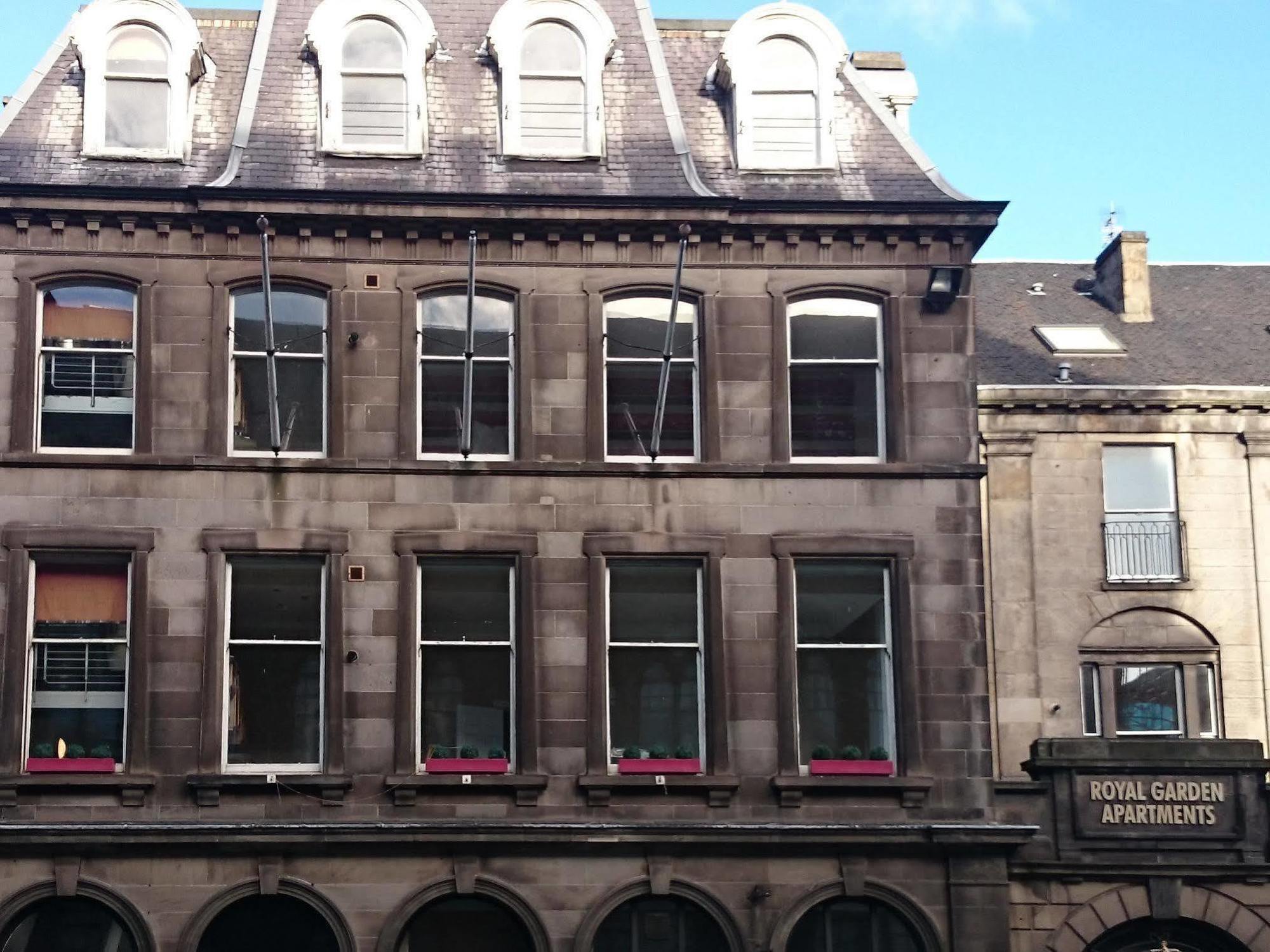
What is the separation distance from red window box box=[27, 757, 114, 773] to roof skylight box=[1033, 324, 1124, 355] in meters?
19.4

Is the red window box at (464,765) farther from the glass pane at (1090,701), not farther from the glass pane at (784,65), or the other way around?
the glass pane at (1090,701)

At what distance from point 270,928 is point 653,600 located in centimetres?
662

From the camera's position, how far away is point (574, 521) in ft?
89.7

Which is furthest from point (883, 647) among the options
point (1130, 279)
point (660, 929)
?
point (1130, 279)

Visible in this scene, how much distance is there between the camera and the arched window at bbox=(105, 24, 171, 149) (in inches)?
1131

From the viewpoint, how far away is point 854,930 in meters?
26.7

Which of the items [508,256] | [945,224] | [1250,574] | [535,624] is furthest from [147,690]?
[1250,574]

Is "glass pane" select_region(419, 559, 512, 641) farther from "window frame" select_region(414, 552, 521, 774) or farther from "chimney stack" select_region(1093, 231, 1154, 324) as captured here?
"chimney stack" select_region(1093, 231, 1154, 324)

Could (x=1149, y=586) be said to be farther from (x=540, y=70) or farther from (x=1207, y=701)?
(x=540, y=70)

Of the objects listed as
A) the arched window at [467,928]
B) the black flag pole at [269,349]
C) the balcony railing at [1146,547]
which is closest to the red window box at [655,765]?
the arched window at [467,928]

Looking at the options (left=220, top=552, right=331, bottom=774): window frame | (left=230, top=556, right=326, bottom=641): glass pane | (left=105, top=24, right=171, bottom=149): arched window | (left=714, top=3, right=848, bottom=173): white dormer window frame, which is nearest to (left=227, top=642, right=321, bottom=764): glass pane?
(left=220, top=552, right=331, bottom=774): window frame

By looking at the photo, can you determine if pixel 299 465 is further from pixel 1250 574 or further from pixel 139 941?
pixel 1250 574

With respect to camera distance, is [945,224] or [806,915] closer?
[806,915]

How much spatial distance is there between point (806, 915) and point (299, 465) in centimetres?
901
